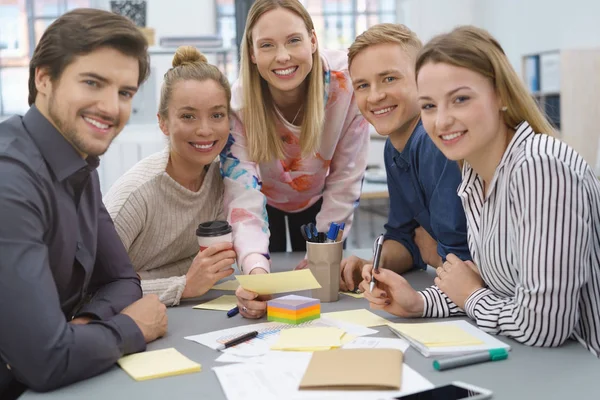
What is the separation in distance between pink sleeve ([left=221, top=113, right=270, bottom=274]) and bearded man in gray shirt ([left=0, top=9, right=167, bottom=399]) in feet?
1.25

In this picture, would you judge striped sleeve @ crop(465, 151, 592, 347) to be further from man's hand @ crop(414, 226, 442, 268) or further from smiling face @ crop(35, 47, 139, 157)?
smiling face @ crop(35, 47, 139, 157)

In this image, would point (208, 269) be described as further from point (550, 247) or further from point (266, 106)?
point (550, 247)

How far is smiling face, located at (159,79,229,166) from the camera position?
6.09 ft

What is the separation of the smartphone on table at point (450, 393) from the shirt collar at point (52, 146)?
753mm

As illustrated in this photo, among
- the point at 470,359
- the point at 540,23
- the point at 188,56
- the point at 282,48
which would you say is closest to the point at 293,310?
the point at 470,359

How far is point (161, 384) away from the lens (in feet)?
3.46

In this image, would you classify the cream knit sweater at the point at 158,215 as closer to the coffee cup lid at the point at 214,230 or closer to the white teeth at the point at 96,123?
the coffee cup lid at the point at 214,230

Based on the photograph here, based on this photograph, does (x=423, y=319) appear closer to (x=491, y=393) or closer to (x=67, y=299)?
(x=491, y=393)

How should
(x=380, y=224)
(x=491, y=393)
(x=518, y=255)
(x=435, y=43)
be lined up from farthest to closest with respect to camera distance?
1. (x=380, y=224)
2. (x=435, y=43)
3. (x=518, y=255)
4. (x=491, y=393)

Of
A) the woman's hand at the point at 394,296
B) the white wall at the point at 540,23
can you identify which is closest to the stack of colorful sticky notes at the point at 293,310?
the woman's hand at the point at 394,296

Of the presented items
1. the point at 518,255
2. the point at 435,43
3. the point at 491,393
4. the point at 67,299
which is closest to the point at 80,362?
the point at 67,299

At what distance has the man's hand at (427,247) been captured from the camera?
6.08 feet

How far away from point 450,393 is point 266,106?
1258 mm

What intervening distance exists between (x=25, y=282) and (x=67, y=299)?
1.04 ft
